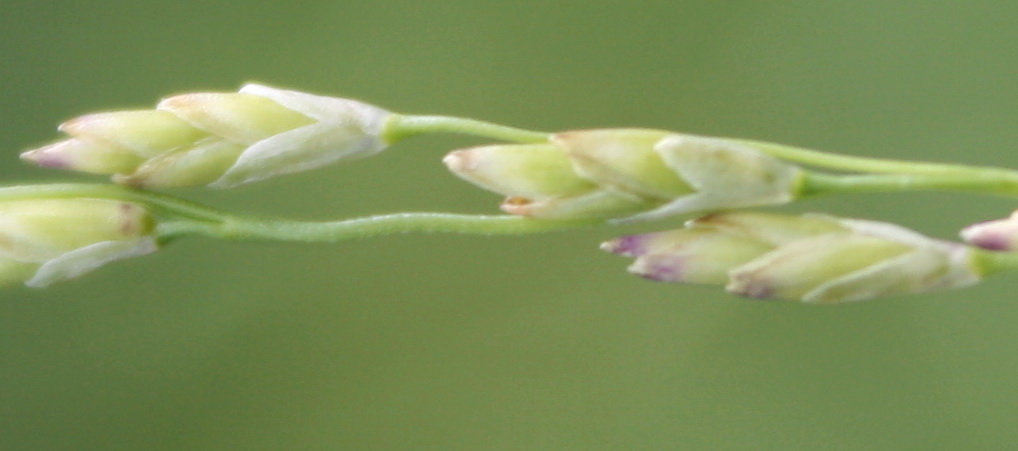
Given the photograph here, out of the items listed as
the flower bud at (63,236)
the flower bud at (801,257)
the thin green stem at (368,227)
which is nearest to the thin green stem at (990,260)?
the flower bud at (801,257)

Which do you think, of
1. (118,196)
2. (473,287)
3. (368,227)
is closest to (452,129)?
(368,227)

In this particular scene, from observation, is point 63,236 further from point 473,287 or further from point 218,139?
point 473,287

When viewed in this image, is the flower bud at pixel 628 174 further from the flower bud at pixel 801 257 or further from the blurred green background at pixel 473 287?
the blurred green background at pixel 473 287

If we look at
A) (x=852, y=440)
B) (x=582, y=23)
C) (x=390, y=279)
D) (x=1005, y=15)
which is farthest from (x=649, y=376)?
(x=1005, y=15)

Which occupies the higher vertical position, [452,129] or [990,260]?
[452,129]

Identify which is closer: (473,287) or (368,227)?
(368,227)

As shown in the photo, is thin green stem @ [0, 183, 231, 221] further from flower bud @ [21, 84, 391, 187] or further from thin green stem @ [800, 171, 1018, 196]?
thin green stem @ [800, 171, 1018, 196]
